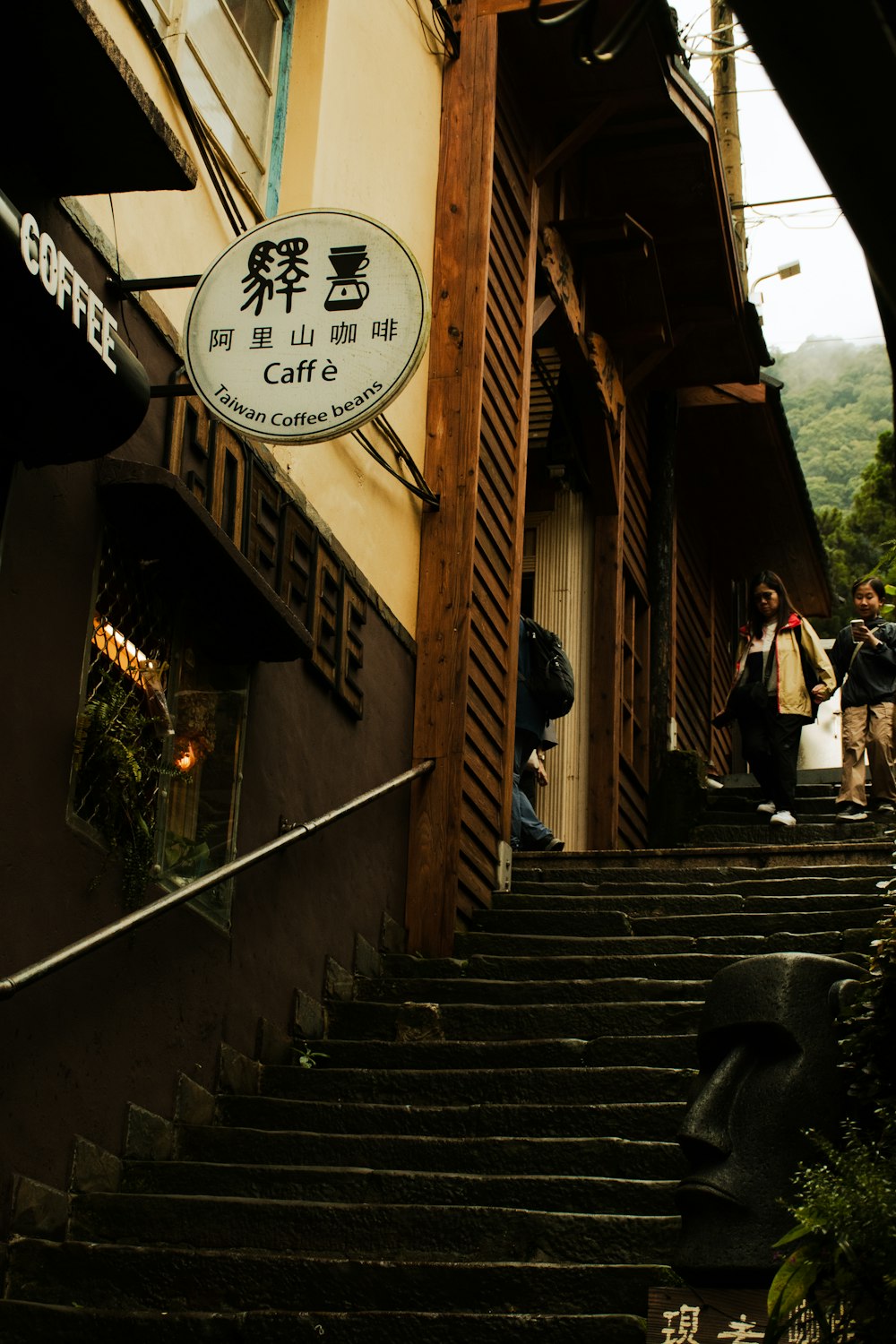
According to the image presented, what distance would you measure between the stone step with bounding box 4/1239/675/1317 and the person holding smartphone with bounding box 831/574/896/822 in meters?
7.38

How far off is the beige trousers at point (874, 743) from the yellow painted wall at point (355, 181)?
12.3 feet

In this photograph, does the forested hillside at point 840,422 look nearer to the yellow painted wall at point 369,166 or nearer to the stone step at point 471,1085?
the yellow painted wall at point 369,166

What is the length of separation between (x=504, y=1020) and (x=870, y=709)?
18.1ft

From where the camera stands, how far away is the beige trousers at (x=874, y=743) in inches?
485

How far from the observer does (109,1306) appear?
546 centimetres

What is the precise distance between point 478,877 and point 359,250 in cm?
456

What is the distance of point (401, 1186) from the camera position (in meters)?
6.10

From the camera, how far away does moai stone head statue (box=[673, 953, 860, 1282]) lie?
485 centimetres

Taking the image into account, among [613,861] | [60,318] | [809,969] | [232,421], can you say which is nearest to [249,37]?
[232,421]

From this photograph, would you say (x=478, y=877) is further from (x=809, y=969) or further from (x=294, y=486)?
(x=809, y=969)

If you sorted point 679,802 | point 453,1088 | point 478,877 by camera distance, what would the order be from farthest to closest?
point 679,802 → point 478,877 → point 453,1088

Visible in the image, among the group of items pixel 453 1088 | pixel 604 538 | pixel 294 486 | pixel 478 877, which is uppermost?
pixel 604 538

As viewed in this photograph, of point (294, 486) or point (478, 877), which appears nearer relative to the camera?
point (294, 486)

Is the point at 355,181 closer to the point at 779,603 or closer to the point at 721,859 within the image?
the point at 721,859
